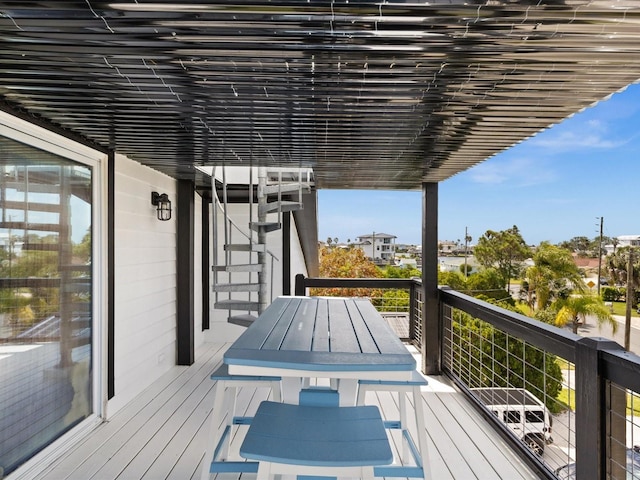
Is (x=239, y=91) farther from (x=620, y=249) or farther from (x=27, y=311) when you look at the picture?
(x=620, y=249)

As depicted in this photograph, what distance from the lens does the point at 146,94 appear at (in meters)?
2.13

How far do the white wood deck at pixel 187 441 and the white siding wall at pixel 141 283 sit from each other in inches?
11.5

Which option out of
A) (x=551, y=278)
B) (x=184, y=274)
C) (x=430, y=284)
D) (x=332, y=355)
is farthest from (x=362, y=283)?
(x=551, y=278)

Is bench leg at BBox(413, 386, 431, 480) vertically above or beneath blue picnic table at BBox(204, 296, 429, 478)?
beneath

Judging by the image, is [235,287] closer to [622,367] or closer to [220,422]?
[220,422]

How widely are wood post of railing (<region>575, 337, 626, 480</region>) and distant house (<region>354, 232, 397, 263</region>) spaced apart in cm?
2450

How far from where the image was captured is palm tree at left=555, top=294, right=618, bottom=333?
2336cm

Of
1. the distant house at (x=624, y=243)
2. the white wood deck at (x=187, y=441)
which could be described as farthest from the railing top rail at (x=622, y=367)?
the distant house at (x=624, y=243)

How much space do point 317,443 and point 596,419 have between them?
4.09 ft

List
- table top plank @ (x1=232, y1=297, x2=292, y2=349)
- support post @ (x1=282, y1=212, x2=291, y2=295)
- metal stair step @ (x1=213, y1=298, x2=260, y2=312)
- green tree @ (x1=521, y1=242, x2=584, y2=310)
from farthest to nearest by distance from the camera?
green tree @ (x1=521, y1=242, x2=584, y2=310), support post @ (x1=282, y1=212, x2=291, y2=295), metal stair step @ (x1=213, y1=298, x2=260, y2=312), table top plank @ (x1=232, y1=297, x2=292, y2=349)

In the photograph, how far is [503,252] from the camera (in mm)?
34344

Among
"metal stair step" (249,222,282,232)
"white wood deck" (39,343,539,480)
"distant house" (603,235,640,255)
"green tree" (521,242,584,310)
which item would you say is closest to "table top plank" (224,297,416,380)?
"white wood deck" (39,343,539,480)

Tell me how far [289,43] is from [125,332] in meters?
3.05

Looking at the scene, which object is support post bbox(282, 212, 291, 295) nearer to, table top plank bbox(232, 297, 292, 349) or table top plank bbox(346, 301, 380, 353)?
table top plank bbox(232, 297, 292, 349)
